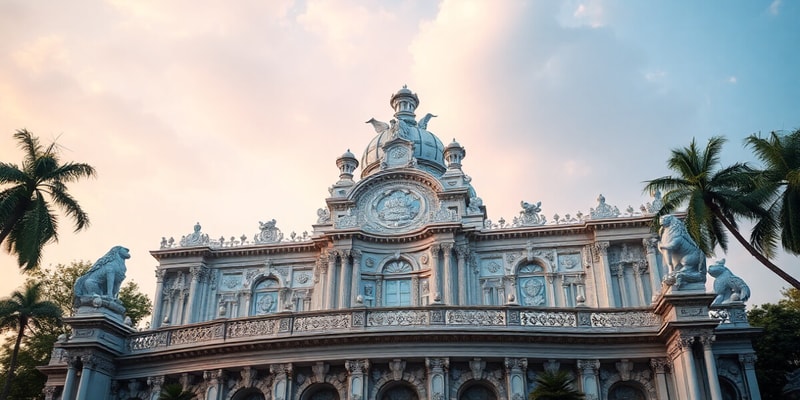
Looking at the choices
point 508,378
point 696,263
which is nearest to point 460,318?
point 508,378

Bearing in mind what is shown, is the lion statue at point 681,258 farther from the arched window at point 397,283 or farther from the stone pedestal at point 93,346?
the stone pedestal at point 93,346

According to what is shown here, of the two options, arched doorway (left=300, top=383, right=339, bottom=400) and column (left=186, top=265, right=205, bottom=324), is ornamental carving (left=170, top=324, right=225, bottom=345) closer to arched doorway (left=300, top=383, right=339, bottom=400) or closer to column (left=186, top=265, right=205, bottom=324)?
arched doorway (left=300, top=383, right=339, bottom=400)

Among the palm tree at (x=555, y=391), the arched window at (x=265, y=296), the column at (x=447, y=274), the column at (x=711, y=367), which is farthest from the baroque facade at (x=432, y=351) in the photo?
the arched window at (x=265, y=296)

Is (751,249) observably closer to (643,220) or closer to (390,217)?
(643,220)

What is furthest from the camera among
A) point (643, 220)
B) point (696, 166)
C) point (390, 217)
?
point (390, 217)

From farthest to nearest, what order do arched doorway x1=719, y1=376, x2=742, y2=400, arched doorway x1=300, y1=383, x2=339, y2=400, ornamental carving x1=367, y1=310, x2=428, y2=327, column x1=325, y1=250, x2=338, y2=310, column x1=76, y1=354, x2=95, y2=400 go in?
column x1=325, y1=250, x2=338, y2=310, arched doorway x1=719, y1=376, x2=742, y2=400, ornamental carving x1=367, y1=310, x2=428, y2=327, column x1=76, y1=354, x2=95, y2=400, arched doorway x1=300, y1=383, x2=339, y2=400

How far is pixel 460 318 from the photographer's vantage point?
76.8 ft

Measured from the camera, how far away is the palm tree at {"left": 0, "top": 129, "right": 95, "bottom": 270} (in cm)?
2708

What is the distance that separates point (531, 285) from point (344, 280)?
979cm

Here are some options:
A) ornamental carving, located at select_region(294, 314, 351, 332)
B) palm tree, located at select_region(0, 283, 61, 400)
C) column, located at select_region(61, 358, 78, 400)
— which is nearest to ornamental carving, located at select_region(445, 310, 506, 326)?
ornamental carving, located at select_region(294, 314, 351, 332)

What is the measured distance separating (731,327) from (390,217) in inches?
760

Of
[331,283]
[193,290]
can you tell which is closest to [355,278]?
[331,283]

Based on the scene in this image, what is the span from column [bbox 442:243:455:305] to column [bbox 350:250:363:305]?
4.44 m

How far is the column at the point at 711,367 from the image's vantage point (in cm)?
2106
